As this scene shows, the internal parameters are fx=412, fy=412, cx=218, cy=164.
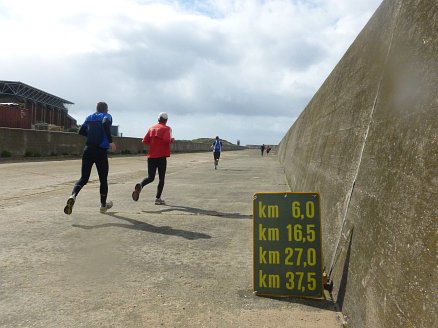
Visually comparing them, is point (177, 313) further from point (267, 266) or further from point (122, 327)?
point (267, 266)

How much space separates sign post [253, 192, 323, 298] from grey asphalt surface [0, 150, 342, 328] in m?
0.14

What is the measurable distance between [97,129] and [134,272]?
11.9 ft

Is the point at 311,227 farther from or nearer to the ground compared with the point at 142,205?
farther from the ground

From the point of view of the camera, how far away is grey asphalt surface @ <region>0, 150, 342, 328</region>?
10.5ft

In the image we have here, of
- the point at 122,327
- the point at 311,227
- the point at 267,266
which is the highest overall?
the point at 311,227

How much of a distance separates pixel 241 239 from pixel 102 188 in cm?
290

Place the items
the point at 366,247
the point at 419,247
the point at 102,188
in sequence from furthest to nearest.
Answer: the point at 102,188 → the point at 366,247 → the point at 419,247

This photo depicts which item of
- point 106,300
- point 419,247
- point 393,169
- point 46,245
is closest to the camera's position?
point 419,247

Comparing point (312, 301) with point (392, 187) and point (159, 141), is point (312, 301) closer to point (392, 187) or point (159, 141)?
point (392, 187)

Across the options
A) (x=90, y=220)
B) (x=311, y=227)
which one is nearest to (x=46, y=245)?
(x=90, y=220)

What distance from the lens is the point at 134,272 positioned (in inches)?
166

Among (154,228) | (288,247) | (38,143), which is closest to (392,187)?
(288,247)

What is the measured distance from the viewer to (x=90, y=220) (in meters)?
6.72

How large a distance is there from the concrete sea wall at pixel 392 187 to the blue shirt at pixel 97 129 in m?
4.36
